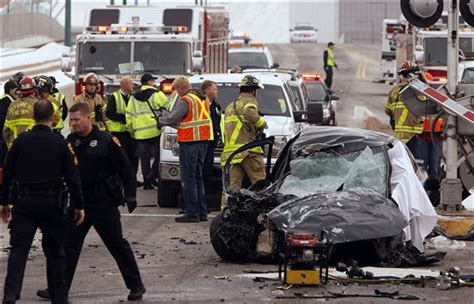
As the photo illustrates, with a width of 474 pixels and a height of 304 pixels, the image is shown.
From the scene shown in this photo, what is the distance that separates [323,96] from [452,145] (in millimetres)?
16540

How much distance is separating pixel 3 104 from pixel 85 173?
645cm

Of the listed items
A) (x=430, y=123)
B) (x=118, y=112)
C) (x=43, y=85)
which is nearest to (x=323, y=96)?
(x=118, y=112)

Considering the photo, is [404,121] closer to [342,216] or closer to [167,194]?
[167,194]

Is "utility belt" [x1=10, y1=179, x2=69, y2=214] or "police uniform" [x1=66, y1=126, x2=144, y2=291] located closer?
"utility belt" [x1=10, y1=179, x2=69, y2=214]

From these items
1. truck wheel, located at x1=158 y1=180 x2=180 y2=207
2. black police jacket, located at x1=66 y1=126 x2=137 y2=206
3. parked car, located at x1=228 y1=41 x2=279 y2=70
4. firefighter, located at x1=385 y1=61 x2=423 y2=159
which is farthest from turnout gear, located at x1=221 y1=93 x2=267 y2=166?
parked car, located at x1=228 y1=41 x2=279 y2=70

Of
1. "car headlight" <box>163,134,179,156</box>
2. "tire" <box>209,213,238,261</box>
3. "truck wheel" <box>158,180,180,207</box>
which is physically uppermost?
"car headlight" <box>163,134,179,156</box>

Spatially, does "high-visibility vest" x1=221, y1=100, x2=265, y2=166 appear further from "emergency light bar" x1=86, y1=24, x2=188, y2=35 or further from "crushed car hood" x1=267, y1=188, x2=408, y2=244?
"emergency light bar" x1=86, y1=24, x2=188, y2=35

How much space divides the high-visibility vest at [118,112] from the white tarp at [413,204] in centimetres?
726

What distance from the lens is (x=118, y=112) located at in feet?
62.6

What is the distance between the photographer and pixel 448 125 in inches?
622

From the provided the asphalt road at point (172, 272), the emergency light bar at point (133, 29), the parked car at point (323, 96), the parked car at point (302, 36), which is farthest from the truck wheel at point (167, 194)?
the parked car at point (302, 36)

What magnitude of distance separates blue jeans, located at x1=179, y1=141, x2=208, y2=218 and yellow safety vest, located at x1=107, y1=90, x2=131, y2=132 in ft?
9.98

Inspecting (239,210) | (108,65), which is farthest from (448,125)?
(108,65)

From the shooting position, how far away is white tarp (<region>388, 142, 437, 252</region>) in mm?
12367
